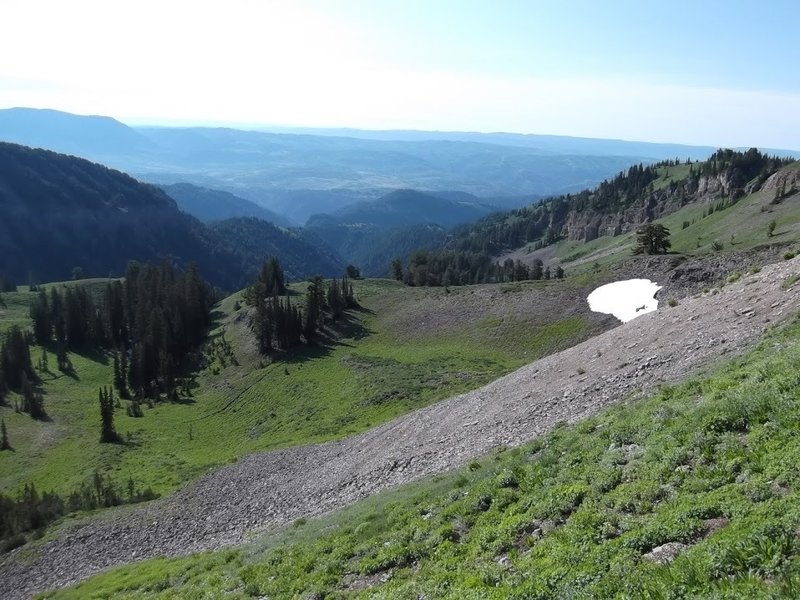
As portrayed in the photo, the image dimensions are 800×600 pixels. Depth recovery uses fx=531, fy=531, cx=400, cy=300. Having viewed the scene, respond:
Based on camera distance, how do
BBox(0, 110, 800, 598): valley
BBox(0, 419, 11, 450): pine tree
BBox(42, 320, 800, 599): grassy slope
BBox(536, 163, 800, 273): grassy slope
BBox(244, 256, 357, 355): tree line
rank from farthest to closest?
BBox(536, 163, 800, 273): grassy slope → BBox(244, 256, 357, 355): tree line → BBox(0, 419, 11, 450): pine tree → BBox(0, 110, 800, 598): valley → BBox(42, 320, 800, 599): grassy slope

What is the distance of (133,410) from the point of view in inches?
3307

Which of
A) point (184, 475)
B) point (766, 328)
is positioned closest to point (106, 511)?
point (184, 475)

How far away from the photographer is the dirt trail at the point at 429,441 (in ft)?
82.0

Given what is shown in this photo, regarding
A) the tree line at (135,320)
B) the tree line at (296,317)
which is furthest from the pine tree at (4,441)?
the tree line at (296,317)

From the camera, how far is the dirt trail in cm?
2498

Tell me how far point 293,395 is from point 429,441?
4116cm

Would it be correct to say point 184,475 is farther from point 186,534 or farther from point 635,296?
point 635,296

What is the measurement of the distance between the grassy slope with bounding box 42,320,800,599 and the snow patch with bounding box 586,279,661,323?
45255 millimetres

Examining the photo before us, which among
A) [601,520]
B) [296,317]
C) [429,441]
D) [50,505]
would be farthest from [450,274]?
[601,520]

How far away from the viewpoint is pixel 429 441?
3147 cm

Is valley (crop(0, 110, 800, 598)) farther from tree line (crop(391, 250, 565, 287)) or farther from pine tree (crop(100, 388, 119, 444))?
tree line (crop(391, 250, 565, 287))

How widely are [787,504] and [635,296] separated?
206 ft

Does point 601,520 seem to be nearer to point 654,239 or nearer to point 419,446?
point 419,446

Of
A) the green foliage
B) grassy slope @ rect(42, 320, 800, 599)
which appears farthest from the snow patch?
grassy slope @ rect(42, 320, 800, 599)
